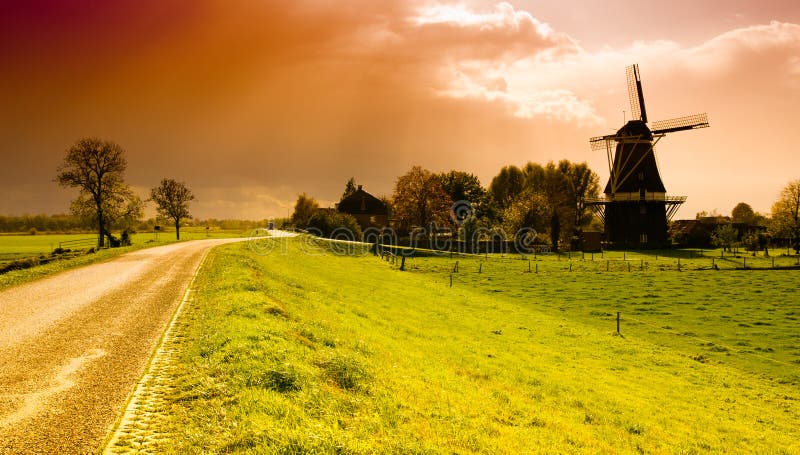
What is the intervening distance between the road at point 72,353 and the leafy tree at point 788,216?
339 ft

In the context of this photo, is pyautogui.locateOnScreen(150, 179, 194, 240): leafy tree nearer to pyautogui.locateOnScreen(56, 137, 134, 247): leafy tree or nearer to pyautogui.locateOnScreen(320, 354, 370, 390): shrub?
pyautogui.locateOnScreen(56, 137, 134, 247): leafy tree

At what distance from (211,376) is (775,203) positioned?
5539 inches

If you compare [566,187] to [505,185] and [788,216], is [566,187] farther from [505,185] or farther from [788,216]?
[788,216]

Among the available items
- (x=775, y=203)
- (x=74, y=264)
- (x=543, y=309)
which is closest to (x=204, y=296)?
(x=74, y=264)

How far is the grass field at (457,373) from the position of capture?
8.39m

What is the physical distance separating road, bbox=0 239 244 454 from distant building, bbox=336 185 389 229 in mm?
86613

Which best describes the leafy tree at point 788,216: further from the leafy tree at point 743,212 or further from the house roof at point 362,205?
the house roof at point 362,205

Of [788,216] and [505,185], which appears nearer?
[788,216]

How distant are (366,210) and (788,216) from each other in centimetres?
9451

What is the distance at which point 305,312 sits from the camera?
62.6ft

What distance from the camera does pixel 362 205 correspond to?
358ft

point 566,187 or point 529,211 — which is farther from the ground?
point 566,187

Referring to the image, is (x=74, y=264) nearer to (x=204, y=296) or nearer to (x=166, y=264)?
(x=166, y=264)

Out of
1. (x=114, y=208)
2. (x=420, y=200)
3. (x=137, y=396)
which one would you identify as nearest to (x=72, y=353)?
(x=137, y=396)
